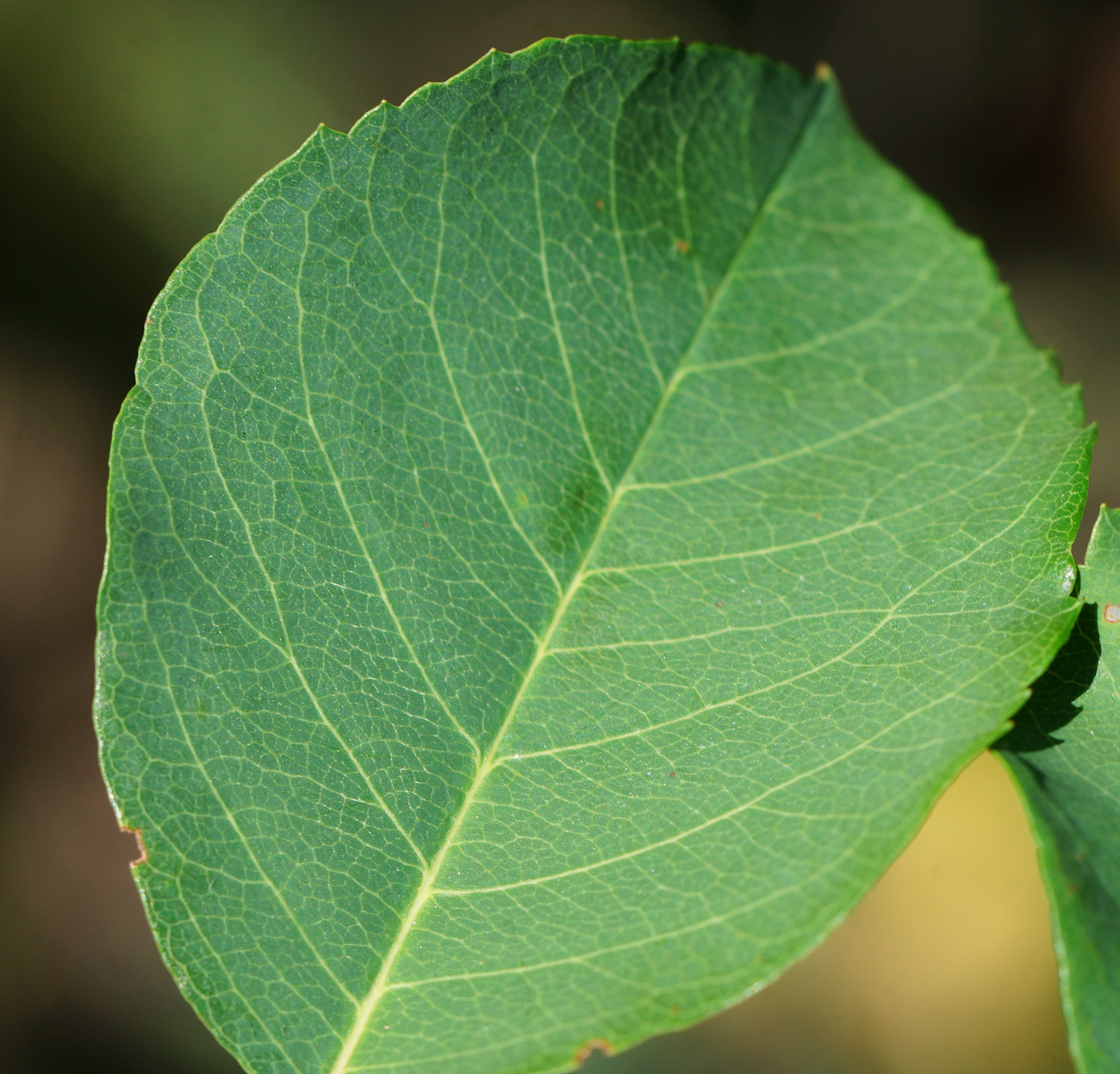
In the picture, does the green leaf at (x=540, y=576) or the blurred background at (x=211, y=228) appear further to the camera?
the blurred background at (x=211, y=228)

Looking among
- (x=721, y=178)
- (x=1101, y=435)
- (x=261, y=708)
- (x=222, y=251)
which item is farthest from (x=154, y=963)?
(x=1101, y=435)

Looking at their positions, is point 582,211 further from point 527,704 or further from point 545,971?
point 545,971

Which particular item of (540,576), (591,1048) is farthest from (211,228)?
(591,1048)

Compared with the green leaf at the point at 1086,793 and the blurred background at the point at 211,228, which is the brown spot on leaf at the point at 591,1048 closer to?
the green leaf at the point at 1086,793

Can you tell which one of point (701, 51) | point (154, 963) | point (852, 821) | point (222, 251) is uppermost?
point (701, 51)

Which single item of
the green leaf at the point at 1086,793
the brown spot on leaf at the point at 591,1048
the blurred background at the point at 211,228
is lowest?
the brown spot on leaf at the point at 591,1048

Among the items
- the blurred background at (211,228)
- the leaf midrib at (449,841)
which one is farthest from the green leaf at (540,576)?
the blurred background at (211,228)

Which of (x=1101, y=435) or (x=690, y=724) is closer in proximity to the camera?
(x=690, y=724)

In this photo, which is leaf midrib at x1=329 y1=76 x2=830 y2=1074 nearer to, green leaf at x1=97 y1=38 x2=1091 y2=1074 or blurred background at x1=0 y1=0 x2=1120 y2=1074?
green leaf at x1=97 y1=38 x2=1091 y2=1074
